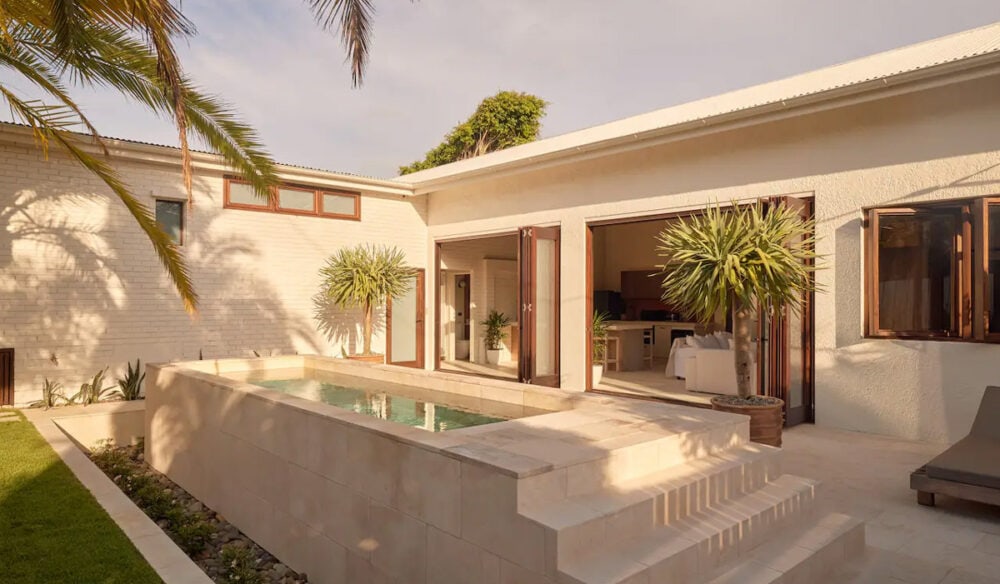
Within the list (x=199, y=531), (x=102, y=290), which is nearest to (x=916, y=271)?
(x=199, y=531)

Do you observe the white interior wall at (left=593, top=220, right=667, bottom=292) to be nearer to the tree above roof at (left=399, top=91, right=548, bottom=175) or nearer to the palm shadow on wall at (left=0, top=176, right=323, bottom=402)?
the palm shadow on wall at (left=0, top=176, right=323, bottom=402)

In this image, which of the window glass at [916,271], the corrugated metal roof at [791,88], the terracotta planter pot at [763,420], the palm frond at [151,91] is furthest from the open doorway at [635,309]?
the palm frond at [151,91]

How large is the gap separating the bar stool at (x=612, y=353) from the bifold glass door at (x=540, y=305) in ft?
5.84

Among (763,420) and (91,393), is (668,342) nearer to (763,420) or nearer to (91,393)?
(763,420)

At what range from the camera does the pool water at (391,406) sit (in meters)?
5.12

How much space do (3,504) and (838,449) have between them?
263 inches

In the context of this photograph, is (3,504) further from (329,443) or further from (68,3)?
(68,3)

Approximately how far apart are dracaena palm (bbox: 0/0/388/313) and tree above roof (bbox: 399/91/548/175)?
19.4 meters

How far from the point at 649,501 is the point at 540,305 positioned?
695 centimetres

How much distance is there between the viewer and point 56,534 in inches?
146

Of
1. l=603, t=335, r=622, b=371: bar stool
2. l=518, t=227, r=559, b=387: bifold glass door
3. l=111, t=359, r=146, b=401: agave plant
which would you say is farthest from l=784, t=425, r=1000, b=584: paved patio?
l=111, t=359, r=146, b=401: agave plant

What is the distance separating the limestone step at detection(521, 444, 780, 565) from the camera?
8.87 feet

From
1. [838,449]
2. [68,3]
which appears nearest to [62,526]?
[68,3]

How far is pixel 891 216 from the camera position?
22.0 feet
